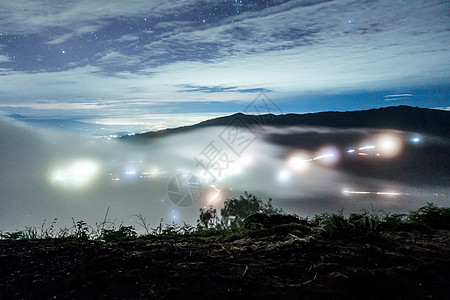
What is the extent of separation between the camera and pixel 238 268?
284cm

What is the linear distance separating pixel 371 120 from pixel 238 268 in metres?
94.6

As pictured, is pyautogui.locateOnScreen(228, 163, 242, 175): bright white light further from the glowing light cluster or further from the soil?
the soil

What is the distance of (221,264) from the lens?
9.71 ft

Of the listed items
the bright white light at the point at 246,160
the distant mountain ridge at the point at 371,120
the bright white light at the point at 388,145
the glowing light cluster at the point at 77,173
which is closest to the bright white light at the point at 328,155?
the bright white light at the point at 388,145

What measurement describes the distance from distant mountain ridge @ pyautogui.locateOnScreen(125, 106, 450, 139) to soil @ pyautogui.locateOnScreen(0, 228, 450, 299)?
250 ft

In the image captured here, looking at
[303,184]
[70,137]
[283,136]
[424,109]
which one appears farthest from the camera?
[70,137]

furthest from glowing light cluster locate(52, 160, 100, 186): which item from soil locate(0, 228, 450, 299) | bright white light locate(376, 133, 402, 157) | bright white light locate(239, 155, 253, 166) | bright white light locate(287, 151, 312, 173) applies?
soil locate(0, 228, 450, 299)

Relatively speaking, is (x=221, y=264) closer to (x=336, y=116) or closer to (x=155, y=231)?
(x=155, y=231)

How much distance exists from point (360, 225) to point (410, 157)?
6268cm

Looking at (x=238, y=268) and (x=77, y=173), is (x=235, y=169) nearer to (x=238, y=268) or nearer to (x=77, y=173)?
(x=77, y=173)

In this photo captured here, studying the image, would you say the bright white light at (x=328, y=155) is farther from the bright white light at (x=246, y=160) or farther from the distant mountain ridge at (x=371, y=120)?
the bright white light at (x=246, y=160)

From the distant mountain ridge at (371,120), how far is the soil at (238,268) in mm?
76165

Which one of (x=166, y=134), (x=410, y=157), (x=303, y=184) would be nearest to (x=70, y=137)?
(x=166, y=134)

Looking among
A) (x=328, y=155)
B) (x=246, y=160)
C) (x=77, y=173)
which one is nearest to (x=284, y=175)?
(x=328, y=155)
